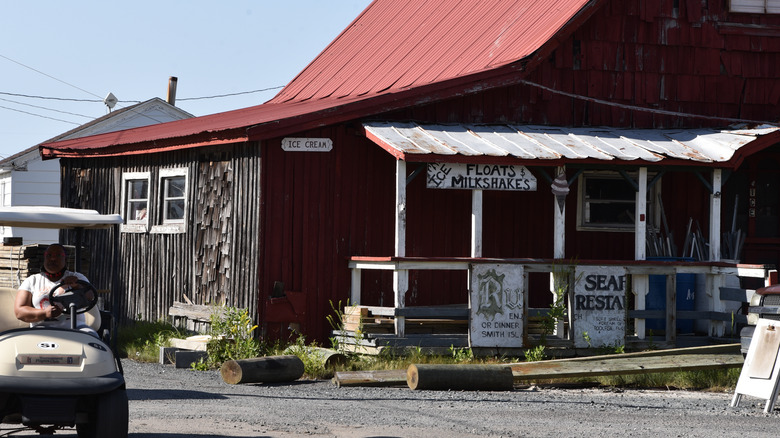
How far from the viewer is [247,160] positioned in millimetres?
15273

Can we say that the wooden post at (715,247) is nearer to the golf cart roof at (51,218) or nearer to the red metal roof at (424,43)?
the red metal roof at (424,43)

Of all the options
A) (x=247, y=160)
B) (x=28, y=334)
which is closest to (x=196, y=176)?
(x=247, y=160)

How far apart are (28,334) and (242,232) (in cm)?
756

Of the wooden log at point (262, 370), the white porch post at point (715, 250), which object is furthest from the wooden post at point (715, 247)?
the wooden log at point (262, 370)

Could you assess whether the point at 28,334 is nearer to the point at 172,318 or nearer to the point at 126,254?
the point at 172,318

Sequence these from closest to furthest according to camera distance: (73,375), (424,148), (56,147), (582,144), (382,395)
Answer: (73,375)
(382,395)
(424,148)
(582,144)
(56,147)

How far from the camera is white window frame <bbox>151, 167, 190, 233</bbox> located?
16859 mm

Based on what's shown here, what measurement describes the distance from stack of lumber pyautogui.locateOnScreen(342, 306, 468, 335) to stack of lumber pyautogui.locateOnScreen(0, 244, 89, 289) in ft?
12.0

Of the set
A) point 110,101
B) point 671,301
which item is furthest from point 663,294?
point 110,101

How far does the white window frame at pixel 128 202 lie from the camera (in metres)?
17.9

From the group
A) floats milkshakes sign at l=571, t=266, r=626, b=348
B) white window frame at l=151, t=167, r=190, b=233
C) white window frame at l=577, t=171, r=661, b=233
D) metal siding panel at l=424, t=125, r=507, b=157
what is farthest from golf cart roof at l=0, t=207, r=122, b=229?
white window frame at l=577, t=171, r=661, b=233

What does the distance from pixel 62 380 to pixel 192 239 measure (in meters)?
9.20

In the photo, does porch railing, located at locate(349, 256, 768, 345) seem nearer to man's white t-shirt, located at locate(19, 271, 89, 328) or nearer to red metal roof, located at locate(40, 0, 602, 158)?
red metal roof, located at locate(40, 0, 602, 158)

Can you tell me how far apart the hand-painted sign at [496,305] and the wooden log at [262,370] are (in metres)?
2.44
